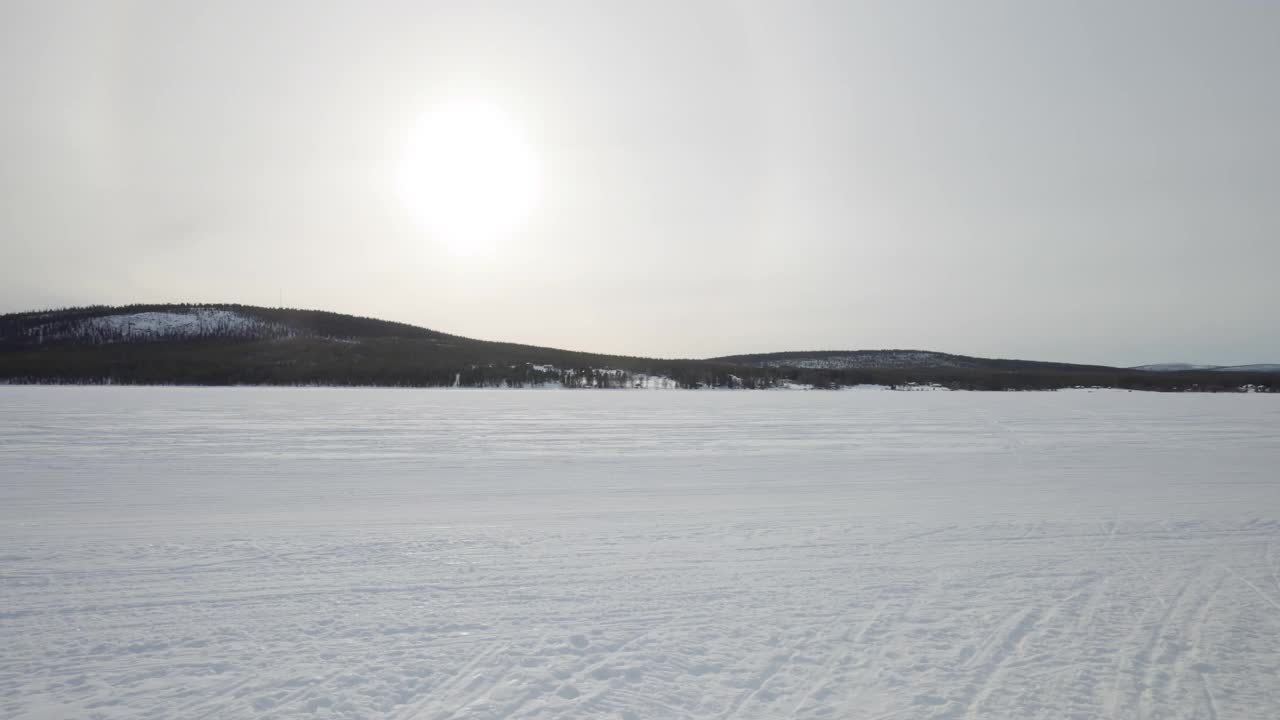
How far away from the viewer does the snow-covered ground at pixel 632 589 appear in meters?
3.37

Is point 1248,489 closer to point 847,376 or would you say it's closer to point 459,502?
point 459,502

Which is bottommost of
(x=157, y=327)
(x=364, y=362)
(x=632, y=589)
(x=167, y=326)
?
(x=632, y=589)

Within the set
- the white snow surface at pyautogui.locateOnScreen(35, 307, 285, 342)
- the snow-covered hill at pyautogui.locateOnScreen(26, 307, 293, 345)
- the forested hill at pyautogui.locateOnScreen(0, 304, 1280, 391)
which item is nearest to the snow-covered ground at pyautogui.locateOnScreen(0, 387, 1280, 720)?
the forested hill at pyautogui.locateOnScreen(0, 304, 1280, 391)

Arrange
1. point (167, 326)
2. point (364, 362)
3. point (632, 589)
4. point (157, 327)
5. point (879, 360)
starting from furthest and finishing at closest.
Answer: point (879, 360) < point (167, 326) < point (157, 327) < point (364, 362) < point (632, 589)

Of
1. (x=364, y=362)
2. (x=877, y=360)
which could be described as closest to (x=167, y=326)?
(x=364, y=362)

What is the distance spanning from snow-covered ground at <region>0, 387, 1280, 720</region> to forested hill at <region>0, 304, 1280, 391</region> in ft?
157

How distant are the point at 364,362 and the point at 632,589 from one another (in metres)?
80.6

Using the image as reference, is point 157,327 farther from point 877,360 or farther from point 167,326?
point 877,360

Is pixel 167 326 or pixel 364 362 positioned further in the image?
pixel 167 326

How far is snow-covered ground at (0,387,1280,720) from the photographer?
3365mm

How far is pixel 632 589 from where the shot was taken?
192 inches

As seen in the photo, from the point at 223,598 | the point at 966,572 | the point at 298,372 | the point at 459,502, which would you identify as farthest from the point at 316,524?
the point at 298,372

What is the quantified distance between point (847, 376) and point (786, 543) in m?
61.6

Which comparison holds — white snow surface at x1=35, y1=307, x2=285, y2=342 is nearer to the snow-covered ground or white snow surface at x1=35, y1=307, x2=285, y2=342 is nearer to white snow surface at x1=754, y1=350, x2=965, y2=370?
white snow surface at x1=754, y1=350, x2=965, y2=370
